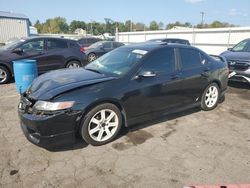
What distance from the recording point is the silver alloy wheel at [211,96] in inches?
221

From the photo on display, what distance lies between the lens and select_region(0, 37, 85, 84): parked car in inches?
324

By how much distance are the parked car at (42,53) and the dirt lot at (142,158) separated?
3.83m

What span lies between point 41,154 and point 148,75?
207 cm

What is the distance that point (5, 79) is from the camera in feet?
27.2

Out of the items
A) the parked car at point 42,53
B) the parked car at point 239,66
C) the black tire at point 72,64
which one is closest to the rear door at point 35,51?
the parked car at point 42,53

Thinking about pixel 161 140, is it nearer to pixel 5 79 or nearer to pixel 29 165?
pixel 29 165

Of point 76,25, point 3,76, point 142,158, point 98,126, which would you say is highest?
point 76,25

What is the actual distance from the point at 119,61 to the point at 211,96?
Result: 248cm

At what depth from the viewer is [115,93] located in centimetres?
387

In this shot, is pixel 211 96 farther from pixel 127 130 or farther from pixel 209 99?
pixel 127 130

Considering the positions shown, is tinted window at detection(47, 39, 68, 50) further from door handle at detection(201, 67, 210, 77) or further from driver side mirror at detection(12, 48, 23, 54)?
door handle at detection(201, 67, 210, 77)

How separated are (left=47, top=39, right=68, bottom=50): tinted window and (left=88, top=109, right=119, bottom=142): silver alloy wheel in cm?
598

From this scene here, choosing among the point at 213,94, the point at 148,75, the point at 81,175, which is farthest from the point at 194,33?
the point at 81,175

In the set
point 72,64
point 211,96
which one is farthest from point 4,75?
point 211,96
